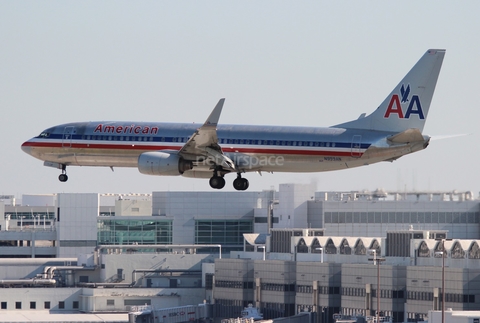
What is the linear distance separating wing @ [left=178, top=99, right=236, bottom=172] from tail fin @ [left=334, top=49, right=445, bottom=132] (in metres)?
9.14

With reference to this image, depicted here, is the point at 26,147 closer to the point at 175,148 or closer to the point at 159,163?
the point at 175,148

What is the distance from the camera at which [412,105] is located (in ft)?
306

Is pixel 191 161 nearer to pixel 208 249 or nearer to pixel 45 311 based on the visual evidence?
pixel 45 311

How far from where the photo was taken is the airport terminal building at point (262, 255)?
102625 mm

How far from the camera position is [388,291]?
102 m

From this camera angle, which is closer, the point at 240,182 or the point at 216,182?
the point at 216,182

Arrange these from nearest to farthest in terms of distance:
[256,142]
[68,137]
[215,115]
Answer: [215,115], [256,142], [68,137]

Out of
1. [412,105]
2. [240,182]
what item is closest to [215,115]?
[240,182]

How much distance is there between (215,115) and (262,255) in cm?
4161

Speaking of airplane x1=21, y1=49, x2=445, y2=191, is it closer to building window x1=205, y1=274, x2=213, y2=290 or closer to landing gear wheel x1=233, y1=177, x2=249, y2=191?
landing gear wheel x1=233, y1=177, x2=249, y2=191

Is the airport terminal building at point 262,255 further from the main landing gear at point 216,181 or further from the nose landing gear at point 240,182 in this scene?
the main landing gear at point 216,181

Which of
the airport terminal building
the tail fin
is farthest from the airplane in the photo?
the airport terminal building

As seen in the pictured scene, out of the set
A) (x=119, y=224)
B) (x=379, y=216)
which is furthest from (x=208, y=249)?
(x=379, y=216)

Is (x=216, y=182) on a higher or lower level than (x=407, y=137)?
lower
